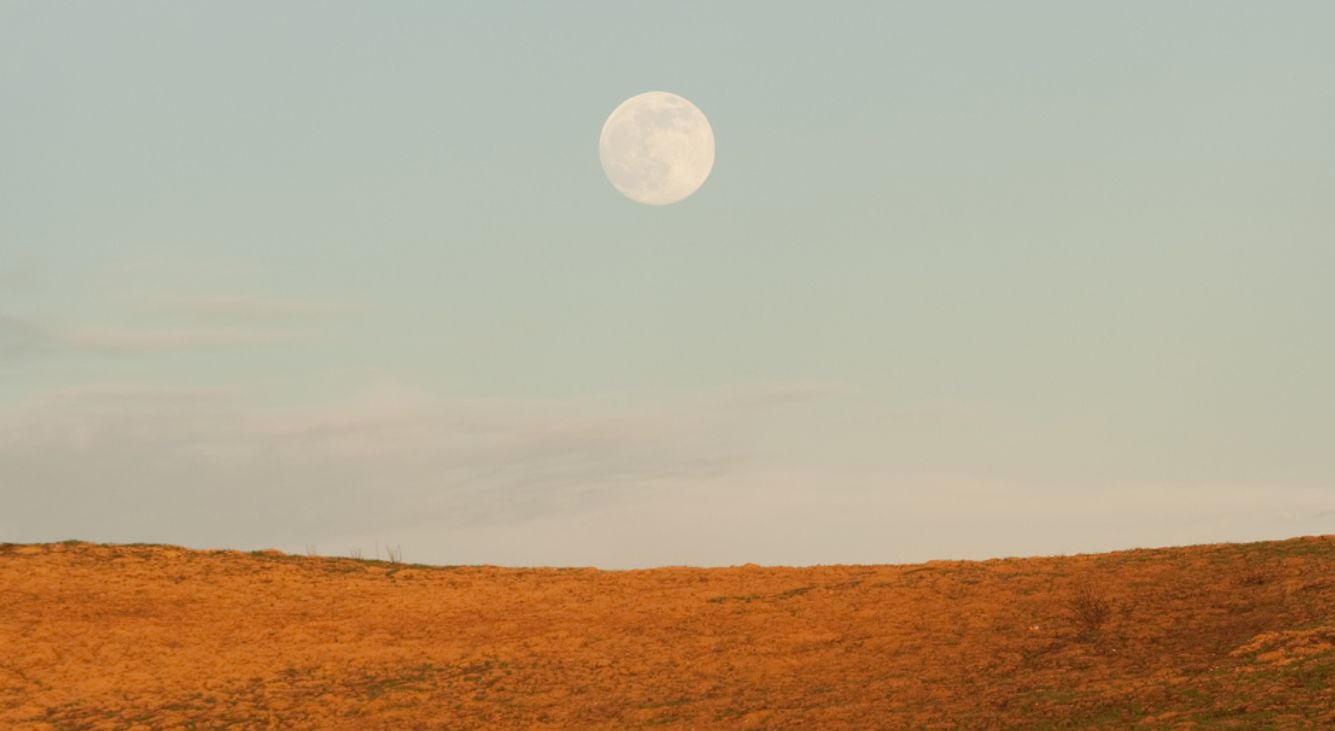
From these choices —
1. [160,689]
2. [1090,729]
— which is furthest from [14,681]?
[1090,729]

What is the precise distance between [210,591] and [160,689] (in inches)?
253

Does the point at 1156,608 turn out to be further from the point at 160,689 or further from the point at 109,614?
the point at 109,614

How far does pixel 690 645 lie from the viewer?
25484 mm

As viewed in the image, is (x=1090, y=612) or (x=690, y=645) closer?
(x=1090, y=612)

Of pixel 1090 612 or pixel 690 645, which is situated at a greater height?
pixel 1090 612

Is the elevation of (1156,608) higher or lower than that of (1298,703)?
higher

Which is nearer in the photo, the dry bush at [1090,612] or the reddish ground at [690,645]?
the reddish ground at [690,645]

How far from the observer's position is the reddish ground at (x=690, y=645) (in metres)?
19.9

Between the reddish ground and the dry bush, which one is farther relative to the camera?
the dry bush

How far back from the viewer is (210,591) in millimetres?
31062

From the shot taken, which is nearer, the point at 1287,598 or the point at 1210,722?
the point at 1210,722

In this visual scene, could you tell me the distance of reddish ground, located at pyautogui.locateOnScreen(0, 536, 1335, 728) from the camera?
65.3ft

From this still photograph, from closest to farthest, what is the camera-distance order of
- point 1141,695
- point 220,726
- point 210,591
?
1. point 1141,695
2. point 220,726
3. point 210,591

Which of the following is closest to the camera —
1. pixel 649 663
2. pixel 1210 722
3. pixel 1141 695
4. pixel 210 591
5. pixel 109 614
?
pixel 1210 722
